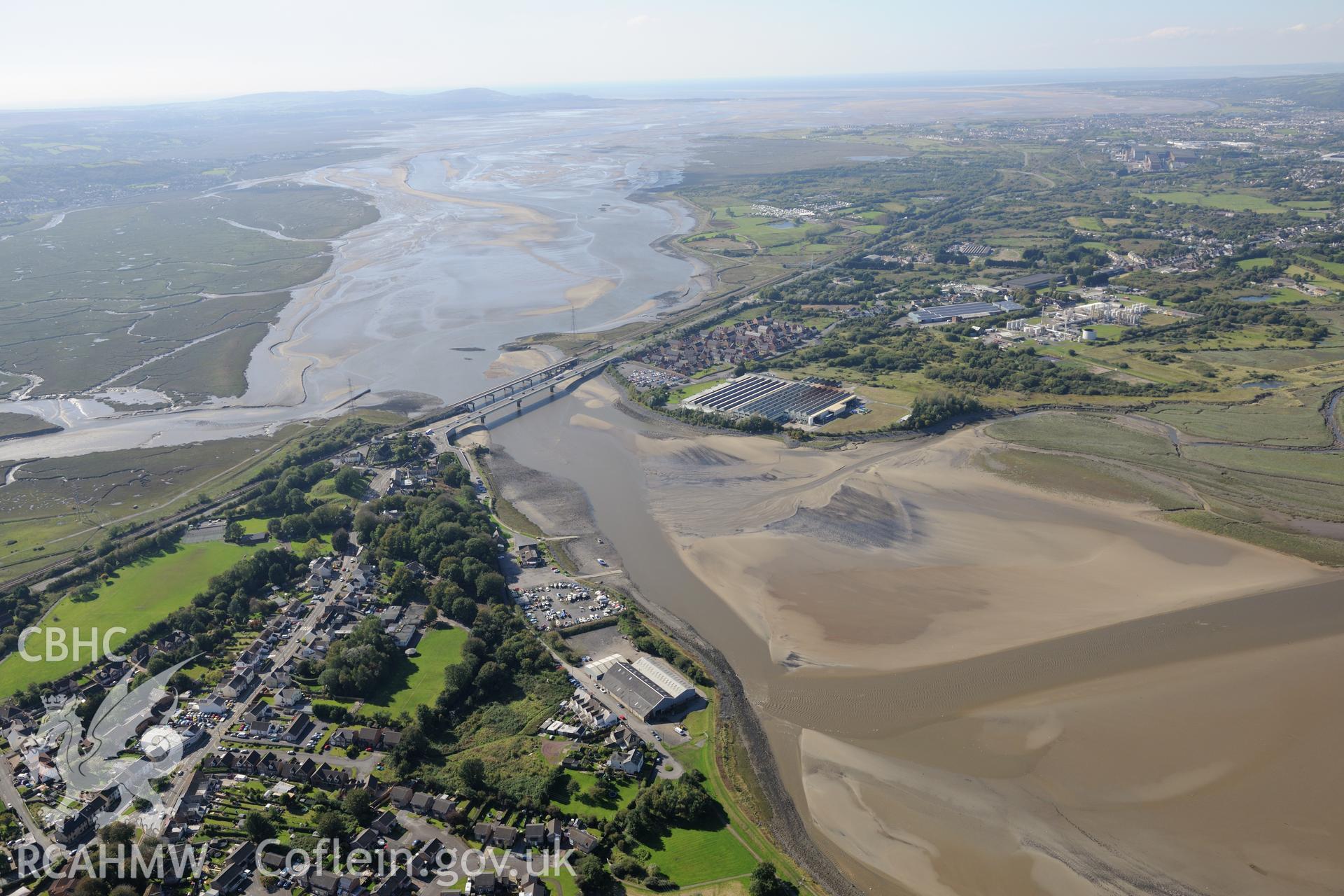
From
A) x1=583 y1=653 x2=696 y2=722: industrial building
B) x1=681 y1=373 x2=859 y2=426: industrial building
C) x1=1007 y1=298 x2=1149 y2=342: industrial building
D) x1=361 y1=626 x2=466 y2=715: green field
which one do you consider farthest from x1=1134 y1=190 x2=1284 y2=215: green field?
x1=361 y1=626 x2=466 y2=715: green field

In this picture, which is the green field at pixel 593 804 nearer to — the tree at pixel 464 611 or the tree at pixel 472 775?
the tree at pixel 472 775

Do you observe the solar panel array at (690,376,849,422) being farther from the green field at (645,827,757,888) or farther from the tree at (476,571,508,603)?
the green field at (645,827,757,888)

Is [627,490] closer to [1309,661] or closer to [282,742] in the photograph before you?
[282,742]

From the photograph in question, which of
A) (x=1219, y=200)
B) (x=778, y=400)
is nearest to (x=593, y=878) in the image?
(x=778, y=400)

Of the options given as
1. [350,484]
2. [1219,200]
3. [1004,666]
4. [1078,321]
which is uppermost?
[1219,200]

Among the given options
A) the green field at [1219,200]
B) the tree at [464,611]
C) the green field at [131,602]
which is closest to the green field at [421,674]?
the tree at [464,611]

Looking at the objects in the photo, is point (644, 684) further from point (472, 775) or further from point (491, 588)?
point (491, 588)

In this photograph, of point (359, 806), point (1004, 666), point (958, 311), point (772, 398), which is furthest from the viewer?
point (958, 311)
